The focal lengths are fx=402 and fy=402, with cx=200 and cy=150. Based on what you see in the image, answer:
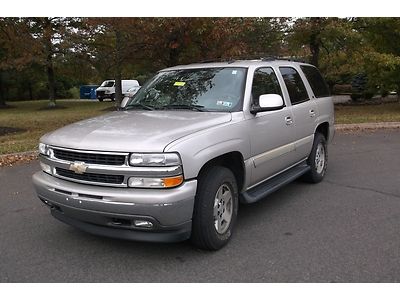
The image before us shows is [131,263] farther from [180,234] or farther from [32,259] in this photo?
[32,259]

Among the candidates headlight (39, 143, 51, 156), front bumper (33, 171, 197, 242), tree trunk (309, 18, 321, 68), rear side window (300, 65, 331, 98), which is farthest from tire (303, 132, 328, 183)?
tree trunk (309, 18, 321, 68)

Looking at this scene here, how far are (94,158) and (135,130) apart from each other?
17.5 inches

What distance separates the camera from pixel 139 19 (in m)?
11.8

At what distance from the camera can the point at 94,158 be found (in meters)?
3.39

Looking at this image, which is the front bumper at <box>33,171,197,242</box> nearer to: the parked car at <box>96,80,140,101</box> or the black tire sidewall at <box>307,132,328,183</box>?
the black tire sidewall at <box>307,132,328,183</box>

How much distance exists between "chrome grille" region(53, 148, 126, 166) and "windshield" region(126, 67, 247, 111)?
1296 millimetres

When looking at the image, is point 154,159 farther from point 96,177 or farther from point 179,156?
point 96,177

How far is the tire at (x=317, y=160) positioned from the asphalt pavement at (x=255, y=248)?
1.06 feet

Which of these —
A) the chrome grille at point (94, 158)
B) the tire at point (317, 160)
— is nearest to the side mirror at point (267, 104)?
the chrome grille at point (94, 158)

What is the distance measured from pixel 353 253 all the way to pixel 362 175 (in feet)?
10.1

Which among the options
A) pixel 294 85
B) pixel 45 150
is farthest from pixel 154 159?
pixel 294 85

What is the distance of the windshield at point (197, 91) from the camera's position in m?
4.34

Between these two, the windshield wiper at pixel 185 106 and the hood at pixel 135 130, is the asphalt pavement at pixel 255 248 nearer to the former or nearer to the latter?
the hood at pixel 135 130

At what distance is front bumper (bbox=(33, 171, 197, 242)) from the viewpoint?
127 inches
